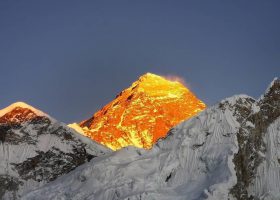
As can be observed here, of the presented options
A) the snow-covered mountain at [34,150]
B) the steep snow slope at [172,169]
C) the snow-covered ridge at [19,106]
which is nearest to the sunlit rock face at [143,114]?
the snow-covered ridge at [19,106]

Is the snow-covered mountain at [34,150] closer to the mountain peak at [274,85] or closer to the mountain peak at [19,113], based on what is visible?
the mountain peak at [19,113]

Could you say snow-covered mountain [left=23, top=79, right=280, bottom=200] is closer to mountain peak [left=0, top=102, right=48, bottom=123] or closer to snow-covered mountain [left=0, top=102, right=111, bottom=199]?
snow-covered mountain [left=0, top=102, right=111, bottom=199]

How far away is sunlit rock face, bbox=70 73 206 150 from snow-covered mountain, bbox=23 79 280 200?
46268 mm

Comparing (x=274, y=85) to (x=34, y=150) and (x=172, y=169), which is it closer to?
(x=172, y=169)

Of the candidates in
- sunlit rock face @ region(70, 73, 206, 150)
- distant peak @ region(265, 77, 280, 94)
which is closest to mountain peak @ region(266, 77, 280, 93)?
distant peak @ region(265, 77, 280, 94)

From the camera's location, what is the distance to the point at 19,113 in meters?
100

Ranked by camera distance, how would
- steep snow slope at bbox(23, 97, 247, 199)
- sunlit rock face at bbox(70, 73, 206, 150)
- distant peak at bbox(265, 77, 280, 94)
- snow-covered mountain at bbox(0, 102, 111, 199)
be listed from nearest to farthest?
steep snow slope at bbox(23, 97, 247, 199), distant peak at bbox(265, 77, 280, 94), snow-covered mountain at bbox(0, 102, 111, 199), sunlit rock face at bbox(70, 73, 206, 150)

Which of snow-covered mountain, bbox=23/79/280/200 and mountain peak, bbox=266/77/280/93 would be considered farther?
mountain peak, bbox=266/77/280/93

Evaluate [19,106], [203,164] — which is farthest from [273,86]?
[19,106]

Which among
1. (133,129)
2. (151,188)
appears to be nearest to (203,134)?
(151,188)

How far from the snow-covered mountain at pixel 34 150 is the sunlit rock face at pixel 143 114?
92.1 ft

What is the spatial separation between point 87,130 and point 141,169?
56212 mm

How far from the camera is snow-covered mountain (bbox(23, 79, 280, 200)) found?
71500 mm

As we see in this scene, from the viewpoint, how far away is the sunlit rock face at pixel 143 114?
130 metres
